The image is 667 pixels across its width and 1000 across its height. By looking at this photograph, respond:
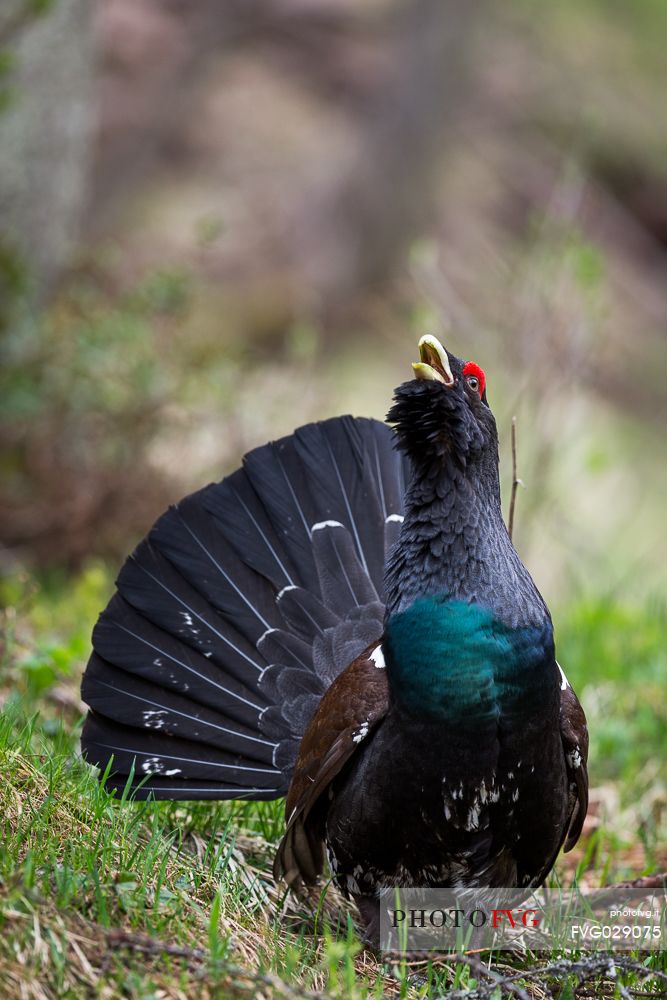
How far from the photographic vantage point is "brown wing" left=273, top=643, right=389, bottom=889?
11.1ft

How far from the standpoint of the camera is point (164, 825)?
363 cm

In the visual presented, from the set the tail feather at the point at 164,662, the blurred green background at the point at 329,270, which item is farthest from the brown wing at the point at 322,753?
the blurred green background at the point at 329,270

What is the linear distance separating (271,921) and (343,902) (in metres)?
0.53

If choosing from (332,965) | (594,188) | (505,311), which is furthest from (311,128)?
(332,965)

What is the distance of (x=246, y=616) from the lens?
4051 mm

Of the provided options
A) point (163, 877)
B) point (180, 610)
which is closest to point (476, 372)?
point (180, 610)

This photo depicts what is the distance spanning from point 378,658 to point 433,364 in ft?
2.89

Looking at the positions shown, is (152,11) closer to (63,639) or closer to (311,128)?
(311,128)

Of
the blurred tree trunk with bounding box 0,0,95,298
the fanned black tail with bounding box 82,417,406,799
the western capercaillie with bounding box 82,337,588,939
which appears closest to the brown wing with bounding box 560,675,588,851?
the western capercaillie with bounding box 82,337,588,939

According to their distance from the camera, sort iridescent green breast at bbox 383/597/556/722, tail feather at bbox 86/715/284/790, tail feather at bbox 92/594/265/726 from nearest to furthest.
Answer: iridescent green breast at bbox 383/597/556/722, tail feather at bbox 86/715/284/790, tail feather at bbox 92/594/265/726

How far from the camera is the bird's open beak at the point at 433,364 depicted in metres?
3.30

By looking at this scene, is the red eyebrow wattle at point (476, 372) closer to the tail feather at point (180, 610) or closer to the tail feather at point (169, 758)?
the tail feather at point (180, 610)

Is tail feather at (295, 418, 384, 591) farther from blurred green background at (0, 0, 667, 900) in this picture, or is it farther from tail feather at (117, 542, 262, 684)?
blurred green background at (0, 0, 667, 900)

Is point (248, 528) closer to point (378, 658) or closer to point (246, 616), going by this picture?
point (246, 616)
